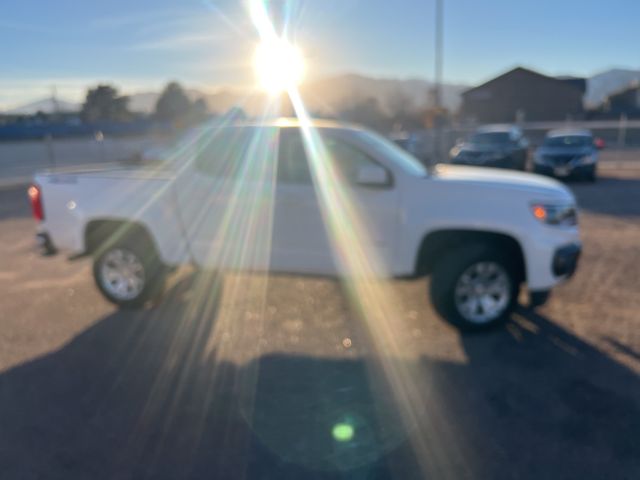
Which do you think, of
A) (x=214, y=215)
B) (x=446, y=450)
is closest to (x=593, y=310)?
(x=446, y=450)

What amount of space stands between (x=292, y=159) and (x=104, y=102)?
768 cm

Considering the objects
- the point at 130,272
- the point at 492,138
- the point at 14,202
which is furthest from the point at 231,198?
the point at 492,138

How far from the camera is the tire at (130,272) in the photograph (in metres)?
5.70

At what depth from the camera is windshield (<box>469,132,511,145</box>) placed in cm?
1742

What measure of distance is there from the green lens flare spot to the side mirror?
7.10 feet

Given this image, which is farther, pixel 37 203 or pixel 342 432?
pixel 37 203

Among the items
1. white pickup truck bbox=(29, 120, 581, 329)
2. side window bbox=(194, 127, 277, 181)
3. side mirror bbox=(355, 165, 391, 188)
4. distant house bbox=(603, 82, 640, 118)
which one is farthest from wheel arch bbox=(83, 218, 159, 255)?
distant house bbox=(603, 82, 640, 118)

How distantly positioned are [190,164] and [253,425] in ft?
9.34

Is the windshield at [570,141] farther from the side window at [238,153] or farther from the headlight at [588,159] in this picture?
the side window at [238,153]

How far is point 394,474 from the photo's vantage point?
316 cm

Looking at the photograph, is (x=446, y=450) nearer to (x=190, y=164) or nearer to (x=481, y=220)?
(x=481, y=220)

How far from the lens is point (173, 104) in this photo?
2366cm

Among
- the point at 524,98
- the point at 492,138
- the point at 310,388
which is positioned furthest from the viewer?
the point at 524,98

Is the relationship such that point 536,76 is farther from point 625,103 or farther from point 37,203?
point 37,203
